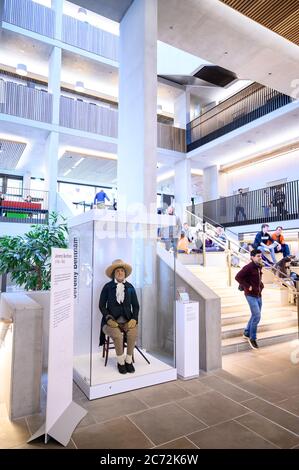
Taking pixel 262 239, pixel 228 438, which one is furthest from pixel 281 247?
pixel 228 438

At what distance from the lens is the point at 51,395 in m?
2.49

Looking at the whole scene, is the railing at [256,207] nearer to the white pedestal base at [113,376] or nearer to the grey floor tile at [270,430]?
the white pedestal base at [113,376]

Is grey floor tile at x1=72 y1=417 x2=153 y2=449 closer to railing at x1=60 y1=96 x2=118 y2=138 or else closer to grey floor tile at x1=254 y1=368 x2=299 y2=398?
grey floor tile at x1=254 y1=368 x2=299 y2=398

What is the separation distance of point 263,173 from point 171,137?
480 cm

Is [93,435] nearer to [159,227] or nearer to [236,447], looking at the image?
[236,447]

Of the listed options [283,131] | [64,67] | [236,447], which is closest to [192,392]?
[236,447]

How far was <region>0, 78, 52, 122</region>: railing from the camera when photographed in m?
10.7

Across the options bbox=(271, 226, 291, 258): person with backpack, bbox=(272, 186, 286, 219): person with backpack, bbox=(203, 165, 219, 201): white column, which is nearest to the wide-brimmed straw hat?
bbox=(271, 226, 291, 258): person with backpack

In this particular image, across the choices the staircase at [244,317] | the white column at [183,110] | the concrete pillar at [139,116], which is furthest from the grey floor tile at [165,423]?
the white column at [183,110]

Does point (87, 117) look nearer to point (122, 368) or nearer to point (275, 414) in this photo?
point (122, 368)

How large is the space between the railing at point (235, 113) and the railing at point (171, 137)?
287 millimetres

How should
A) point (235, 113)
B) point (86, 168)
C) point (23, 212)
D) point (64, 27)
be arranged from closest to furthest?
point (23, 212) → point (64, 27) → point (235, 113) → point (86, 168)

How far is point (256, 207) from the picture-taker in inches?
491

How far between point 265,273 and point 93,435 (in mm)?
7285
